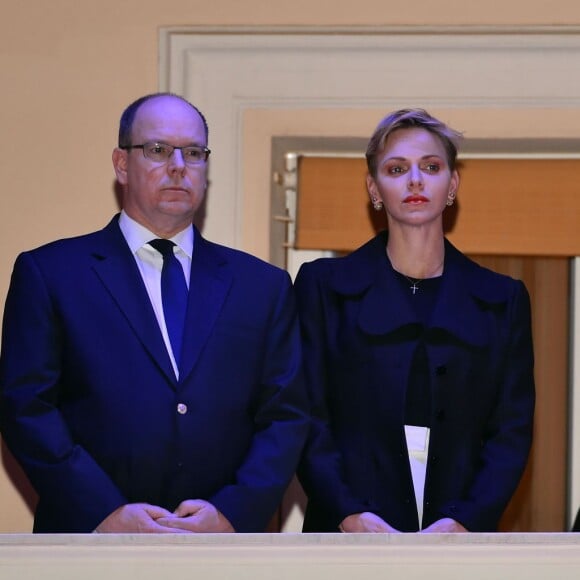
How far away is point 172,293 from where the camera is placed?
242cm

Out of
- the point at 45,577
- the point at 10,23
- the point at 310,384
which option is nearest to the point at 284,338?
the point at 310,384

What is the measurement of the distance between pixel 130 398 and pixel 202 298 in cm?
26

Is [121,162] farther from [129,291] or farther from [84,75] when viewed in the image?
[84,75]

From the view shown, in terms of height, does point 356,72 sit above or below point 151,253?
above

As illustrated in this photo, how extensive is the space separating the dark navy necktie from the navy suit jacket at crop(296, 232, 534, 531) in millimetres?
313

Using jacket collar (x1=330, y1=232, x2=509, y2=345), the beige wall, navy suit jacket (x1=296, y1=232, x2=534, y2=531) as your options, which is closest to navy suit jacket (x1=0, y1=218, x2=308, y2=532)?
navy suit jacket (x1=296, y1=232, x2=534, y2=531)

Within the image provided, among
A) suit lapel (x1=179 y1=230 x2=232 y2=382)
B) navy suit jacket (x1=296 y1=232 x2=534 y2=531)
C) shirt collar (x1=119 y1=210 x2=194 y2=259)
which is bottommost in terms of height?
navy suit jacket (x1=296 y1=232 x2=534 y2=531)

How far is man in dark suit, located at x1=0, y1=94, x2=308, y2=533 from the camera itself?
7.42ft

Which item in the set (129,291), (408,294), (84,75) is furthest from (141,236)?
(84,75)

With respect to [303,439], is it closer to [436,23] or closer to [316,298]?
[316,298]

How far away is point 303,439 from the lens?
2.40 m

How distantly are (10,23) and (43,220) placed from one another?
23.7 inches

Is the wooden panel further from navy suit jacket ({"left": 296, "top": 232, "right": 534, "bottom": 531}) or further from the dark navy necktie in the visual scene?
the dark navy necktie

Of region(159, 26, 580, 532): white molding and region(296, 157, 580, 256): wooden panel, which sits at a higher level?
region(159, 26, 580, 532): white molding
